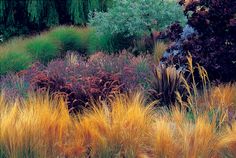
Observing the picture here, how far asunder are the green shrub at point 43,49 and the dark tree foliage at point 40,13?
3216 millimetres

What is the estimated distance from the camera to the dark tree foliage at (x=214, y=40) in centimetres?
899

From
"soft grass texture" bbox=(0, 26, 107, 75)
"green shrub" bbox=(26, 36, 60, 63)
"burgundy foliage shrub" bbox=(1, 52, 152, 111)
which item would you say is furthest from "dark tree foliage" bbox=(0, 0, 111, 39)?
"burgundy foliage shrub" bbox=(1, 52, 152, 111)

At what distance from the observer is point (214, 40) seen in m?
9.09

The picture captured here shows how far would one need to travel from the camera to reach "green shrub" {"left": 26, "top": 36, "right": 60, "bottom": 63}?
1259cm

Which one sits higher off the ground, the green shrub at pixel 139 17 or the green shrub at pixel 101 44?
the green shrub at pixel 139 17

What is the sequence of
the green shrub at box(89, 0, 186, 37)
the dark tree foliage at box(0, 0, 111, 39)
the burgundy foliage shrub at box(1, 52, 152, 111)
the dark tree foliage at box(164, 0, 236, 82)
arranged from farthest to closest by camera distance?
the dark tree foliage at box(0, 0, 111, 39) < the green shrub at box(89, 0, 186, 37) < the dark tree foliage at box(164, 0, 236, 82) < the burgundy foliage shrub at box(1, 52, 152, 111)

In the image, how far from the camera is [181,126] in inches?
237

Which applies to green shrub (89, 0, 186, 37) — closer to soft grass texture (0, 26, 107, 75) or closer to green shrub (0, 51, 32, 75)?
soft grass texture (0, 26, 107, 75)

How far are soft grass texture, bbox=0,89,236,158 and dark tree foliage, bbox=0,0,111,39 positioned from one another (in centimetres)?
1037

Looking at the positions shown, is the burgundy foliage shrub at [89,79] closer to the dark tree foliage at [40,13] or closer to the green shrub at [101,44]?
the green shrub at [101,44]

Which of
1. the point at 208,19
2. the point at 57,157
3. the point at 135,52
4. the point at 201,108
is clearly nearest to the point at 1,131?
the point at 57,157

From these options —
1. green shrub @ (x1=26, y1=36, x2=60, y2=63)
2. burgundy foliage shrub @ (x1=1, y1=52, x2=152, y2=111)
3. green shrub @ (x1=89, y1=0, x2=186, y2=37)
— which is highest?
green shrub @ (x1=89, y1=0, x2=186, y2=37)

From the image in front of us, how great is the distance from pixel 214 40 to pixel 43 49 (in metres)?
4.81

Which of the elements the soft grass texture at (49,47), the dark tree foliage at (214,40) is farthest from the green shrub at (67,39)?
the dark tree foliage at (214,40)
